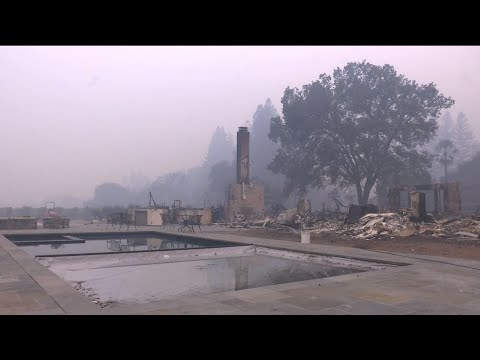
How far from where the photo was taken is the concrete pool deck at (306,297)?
5.46 meters

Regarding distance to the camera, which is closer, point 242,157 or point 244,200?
point 244,200

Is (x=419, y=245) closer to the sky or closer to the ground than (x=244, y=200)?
closer to the ground

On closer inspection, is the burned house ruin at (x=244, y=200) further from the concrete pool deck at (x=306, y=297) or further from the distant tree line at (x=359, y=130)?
the concrete pool deck at (x=306, y=297)

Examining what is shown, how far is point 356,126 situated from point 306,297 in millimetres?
32251

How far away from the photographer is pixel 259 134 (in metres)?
98.6

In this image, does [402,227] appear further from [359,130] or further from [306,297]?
[359,130]

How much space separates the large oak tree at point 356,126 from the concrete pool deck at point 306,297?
28415 mm

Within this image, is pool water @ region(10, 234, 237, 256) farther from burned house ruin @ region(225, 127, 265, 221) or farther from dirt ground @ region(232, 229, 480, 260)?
burned house ruin @ region(225, 127, 265, 221)

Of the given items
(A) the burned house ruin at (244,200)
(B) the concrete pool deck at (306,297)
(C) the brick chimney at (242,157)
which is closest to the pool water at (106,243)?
(B) the concrete pool deck at (306,297)

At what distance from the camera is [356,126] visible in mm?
36438

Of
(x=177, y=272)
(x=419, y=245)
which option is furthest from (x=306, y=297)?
(x=419, y=245)
